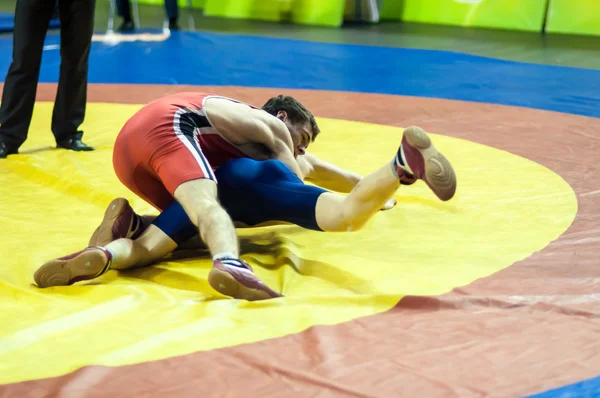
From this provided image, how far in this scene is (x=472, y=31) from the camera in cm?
1020

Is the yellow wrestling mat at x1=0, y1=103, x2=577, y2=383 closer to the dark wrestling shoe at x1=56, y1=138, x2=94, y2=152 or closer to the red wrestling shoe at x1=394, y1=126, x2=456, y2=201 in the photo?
the dark wrestling shoe at x1=56, y1=138, x2=94, y2=152

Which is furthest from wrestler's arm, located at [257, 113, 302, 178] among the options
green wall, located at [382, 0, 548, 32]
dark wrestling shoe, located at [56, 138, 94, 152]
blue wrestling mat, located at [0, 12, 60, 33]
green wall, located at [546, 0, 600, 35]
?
green wall, located at [382, 0, 548, 32]

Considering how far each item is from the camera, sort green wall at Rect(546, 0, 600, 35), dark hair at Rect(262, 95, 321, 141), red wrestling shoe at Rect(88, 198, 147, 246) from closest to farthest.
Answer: red wrestling shoe at Rect(88, 198, 147, 246) → dark hair at Rect(262, 95, 321, 141) → green wall at Rect(546, 0, 600, 35)

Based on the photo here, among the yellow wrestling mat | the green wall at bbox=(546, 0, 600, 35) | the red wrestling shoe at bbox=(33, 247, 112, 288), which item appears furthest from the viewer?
the green wall at bbox=(546, 0, 600, 35)

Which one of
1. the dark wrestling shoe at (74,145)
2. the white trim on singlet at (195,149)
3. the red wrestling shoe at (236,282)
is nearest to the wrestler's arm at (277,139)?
the white trim on singlet at (195,149)

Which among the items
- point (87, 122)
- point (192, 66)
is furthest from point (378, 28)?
point (87, 122)

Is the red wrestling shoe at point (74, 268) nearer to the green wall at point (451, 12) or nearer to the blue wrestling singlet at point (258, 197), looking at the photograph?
the blue wrestling singlet at point (258, 197)

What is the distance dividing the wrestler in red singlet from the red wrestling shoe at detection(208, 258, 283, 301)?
0.43 m

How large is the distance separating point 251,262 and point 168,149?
49 cm

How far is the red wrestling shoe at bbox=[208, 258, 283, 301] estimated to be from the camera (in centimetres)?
257

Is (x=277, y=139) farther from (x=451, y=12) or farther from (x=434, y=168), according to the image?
(x=451, y=12)

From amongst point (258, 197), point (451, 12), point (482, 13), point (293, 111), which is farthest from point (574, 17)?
point (258, 197)

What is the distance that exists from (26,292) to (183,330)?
627 mm

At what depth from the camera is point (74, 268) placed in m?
2.76
